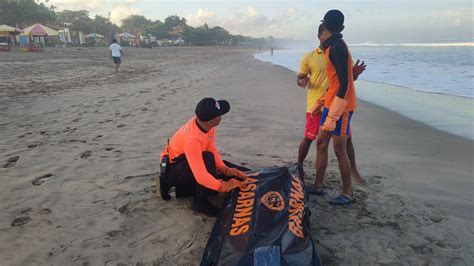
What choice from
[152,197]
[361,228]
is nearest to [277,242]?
[361,228]

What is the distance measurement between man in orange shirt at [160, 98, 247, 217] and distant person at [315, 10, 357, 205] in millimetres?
990

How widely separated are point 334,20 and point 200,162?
181 cm

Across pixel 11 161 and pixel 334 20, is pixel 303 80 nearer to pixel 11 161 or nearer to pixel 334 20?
pixel 334 20

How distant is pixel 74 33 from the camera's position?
198 ft

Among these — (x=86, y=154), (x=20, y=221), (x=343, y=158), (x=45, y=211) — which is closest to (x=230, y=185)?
(x=343, y=158)

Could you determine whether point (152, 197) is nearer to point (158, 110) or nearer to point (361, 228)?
point (361, 228)

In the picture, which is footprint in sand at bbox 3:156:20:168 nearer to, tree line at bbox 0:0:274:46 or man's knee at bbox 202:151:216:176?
man's knee at bbox 202:151:216:176

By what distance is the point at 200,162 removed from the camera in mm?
2820

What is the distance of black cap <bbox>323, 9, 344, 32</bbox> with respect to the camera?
311cm

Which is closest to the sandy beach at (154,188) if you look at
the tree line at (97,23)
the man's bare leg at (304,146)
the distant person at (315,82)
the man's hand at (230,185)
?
the man's bare leg at (304,146)

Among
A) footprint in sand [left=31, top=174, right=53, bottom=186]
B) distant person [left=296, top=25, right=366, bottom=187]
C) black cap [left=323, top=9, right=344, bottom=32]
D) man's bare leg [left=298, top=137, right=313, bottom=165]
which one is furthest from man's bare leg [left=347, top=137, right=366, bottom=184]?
footprint in sand [left=31, top=174, right=53, bottom=186]

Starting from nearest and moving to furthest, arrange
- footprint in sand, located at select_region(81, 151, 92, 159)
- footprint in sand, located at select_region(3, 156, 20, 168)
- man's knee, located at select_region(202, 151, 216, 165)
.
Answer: man's knee, located at select_region(202, 151, 216, 165) → footprint in sand, located at select_region(3, 156, 20, 168) → footprint in sand, located at select_region(81, 151, 92, 159)

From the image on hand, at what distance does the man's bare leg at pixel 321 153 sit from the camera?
3.42m

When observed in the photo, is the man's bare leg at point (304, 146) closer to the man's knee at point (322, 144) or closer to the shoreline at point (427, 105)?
the man's knee at point (322, 144)
